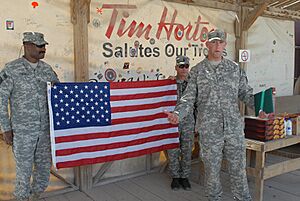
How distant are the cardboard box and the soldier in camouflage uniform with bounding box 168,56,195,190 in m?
0.69

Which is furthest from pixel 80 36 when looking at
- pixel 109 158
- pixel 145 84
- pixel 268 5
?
pixel 268 5

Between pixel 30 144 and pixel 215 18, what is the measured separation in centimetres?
348

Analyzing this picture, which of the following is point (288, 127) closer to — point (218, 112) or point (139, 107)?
point (218, 112)

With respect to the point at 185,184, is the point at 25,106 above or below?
above

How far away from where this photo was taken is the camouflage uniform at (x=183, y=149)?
373 centimetres

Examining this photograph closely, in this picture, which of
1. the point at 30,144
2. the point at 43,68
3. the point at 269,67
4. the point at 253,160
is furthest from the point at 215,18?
the point at 30,144

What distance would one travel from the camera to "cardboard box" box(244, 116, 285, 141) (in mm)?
3182

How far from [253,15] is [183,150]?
8.88 ft

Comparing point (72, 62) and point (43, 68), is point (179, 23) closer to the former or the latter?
point (72, 62)

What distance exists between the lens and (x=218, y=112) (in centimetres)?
278

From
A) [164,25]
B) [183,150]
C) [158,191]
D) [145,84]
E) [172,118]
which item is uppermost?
[164,25]

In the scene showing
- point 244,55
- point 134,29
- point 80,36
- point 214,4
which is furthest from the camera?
point 244,55

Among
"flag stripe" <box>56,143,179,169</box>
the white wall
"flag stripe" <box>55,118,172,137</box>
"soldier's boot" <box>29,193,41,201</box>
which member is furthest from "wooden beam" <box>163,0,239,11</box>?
"soldier's boot" <box>29,193,41,201</box>

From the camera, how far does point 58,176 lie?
361cm
